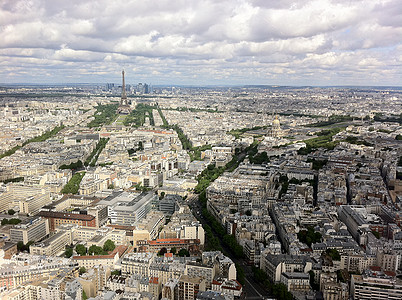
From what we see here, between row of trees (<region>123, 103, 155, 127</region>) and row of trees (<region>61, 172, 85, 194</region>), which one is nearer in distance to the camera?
row of trees (<region>61, 172, 85, 194</region>)

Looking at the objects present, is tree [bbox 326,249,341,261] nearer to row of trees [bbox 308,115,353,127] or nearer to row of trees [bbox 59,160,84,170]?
row of trees [bbox 59,160,84,170]

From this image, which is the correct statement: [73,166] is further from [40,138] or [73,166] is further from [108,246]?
[108,246]

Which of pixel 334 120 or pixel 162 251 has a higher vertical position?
pixel 334 120

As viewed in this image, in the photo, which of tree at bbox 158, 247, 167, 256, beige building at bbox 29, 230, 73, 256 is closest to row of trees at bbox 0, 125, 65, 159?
beige building at bbox 29, 230, 73, 256

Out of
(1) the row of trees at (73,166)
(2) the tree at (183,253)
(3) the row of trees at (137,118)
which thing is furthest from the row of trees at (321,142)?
(3) the row of trees at (137,118)

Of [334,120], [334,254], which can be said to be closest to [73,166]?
[334,254]
